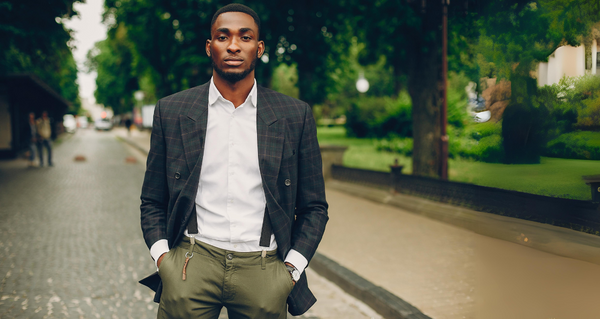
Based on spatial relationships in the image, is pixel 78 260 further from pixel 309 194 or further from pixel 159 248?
pixel 309 194

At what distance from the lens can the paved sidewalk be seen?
7.20 feet

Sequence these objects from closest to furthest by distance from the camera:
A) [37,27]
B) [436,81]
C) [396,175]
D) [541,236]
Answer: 1. [541,236]
2. [396,175]
3. [436,81]
4. [37,27]

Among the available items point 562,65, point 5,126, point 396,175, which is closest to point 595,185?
point 562,65

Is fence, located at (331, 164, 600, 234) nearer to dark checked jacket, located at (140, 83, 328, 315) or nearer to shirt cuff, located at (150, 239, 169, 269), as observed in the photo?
dark checked jacket, located at (140, 83, 328, 315)

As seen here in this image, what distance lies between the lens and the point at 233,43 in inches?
75.8

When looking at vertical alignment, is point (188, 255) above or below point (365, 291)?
above

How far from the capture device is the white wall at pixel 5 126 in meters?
21.3

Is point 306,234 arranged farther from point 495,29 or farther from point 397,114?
point 397,114

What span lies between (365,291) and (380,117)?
22.3 meters

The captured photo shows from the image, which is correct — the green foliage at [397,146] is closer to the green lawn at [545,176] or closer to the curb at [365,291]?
the curb at [365,291]

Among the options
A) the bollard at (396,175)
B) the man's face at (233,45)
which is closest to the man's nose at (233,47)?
the man's face at (233,45)

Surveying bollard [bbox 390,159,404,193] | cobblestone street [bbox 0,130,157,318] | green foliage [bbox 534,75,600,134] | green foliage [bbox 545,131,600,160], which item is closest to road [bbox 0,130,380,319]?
cobblestone street [bbox 0,130,157,318]

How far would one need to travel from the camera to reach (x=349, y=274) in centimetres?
506

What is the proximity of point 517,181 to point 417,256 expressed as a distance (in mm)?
3627
